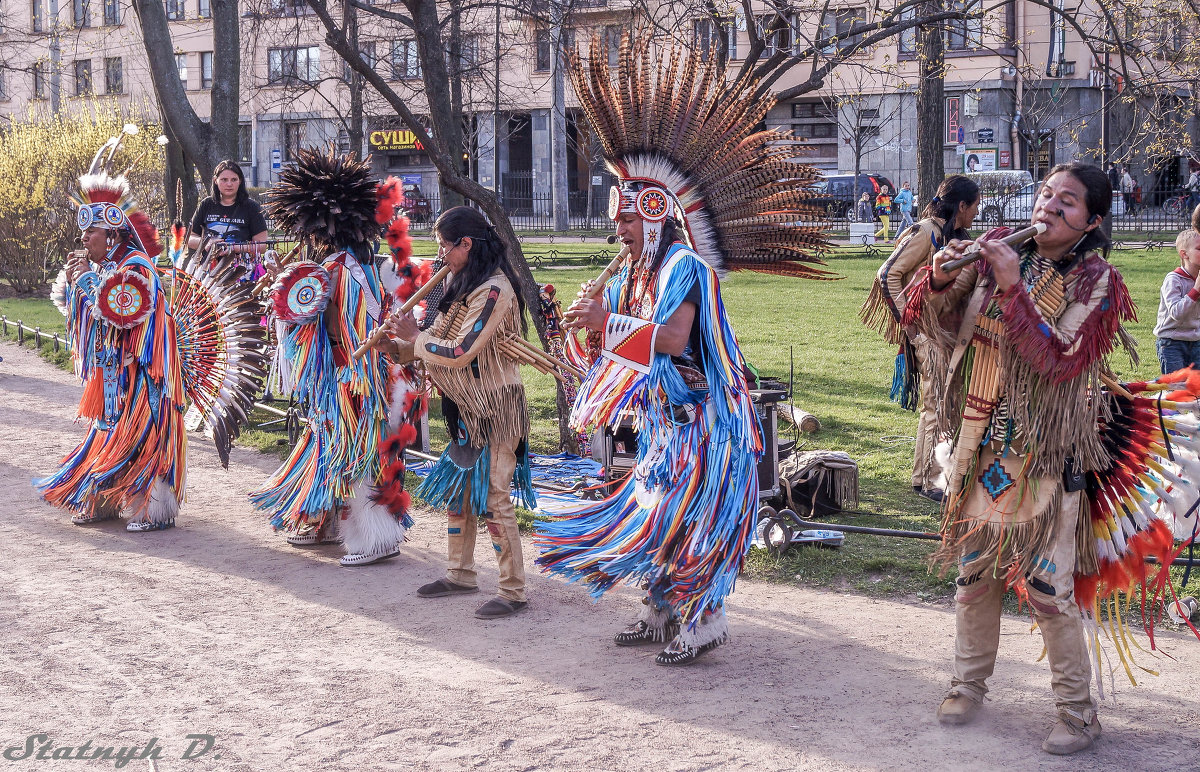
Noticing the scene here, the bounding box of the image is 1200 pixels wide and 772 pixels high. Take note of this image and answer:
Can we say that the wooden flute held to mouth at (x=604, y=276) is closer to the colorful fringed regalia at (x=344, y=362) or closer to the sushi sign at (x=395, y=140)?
the colorful fringed regalia at (x=344, y=362)

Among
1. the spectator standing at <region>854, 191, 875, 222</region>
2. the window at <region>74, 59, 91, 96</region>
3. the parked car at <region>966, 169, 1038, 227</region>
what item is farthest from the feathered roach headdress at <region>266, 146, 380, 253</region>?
the spectator standing at <region>854, 191, 875, 222</region>

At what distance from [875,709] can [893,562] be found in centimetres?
174

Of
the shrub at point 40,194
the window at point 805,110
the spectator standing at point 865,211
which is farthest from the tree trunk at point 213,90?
the window at point 805,110

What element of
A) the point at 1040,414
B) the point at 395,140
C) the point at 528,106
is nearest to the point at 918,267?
the point at 1040,414

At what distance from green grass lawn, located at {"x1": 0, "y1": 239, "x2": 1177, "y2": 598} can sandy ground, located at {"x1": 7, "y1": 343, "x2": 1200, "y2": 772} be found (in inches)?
13.5

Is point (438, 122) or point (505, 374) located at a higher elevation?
point (438, 122)

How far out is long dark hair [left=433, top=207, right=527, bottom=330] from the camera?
5.27 meters

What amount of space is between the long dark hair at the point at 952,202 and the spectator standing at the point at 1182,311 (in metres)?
1.19

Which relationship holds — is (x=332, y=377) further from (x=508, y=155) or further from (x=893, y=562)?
(x=508, y=155)

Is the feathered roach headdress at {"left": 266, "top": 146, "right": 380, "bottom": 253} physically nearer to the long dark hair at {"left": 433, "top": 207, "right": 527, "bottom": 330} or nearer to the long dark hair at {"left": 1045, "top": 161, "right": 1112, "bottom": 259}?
the long dark hair at {"left": 433, "top": 207, "right": 527, "bottom": 330}

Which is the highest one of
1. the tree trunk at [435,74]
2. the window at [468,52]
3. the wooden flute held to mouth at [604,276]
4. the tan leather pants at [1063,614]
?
the window at [468,52]

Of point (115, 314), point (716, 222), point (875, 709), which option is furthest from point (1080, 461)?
point (115, 314)

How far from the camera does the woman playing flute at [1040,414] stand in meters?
3.71

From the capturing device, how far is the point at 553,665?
4699 mm
